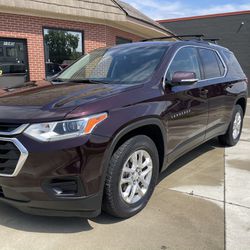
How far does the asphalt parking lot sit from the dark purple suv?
0.75 feet

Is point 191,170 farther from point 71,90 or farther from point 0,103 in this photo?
point 0,103

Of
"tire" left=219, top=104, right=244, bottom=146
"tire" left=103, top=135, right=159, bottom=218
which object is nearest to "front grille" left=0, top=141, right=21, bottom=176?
"tire" left=103, top=135, right=159, bottom=218

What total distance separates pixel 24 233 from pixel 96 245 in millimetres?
693

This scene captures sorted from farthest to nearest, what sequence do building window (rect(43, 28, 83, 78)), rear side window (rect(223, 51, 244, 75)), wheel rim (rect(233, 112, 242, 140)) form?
building window (rect(43, 28, 83, 78)) → wheel rim (rect(233, 112, 242, 140)) → rear side window (rect(223, 51, 244, 75))

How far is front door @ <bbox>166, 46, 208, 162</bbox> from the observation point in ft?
12.6

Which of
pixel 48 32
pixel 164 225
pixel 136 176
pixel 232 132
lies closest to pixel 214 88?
pixel 232 132

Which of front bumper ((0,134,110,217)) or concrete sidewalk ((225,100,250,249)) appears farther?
concrete sidewalk ((225,100,250,249))

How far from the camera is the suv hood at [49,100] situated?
9.26ft

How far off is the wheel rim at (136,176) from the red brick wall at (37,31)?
23.5 feet

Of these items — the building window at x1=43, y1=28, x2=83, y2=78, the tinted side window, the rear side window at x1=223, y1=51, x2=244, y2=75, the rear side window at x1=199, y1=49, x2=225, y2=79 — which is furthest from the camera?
the building window at x1=43, y1=28, x2=83, y2=78

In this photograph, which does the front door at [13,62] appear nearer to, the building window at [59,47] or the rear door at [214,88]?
the building window at [59,47]

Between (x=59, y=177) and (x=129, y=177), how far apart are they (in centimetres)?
80

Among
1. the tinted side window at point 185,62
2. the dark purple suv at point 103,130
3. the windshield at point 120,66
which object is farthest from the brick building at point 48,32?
the dark purple suv at point 103,130

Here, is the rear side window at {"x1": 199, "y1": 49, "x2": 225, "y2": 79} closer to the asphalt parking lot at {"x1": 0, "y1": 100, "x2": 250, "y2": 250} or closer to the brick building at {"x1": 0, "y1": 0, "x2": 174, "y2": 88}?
the asphalt parking lot at {"x1": 0, "y1": 100, "x2": 250, "y2": 250}
